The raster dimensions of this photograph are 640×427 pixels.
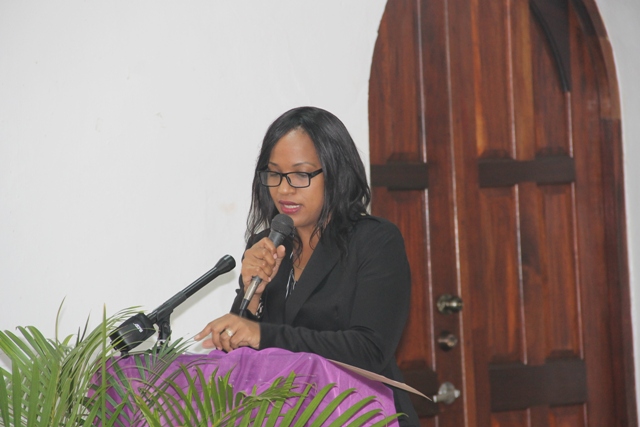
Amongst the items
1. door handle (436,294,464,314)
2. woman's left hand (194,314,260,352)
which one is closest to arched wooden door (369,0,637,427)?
door handle (436,294,464,314)

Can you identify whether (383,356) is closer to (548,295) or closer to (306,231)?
(306,231)

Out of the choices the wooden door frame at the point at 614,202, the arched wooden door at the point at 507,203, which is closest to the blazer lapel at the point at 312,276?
the arched wooden door at the point at 507,203

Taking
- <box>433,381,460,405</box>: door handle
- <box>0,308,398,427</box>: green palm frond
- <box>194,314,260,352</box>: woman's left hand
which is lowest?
<box>433,381,460,405</box>: door handle

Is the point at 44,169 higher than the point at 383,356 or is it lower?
higher

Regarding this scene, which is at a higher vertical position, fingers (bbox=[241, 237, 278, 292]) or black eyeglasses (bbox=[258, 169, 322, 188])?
black eyeglasses (bbox=[258, 169, 322, 188])

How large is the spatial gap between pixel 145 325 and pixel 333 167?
589 millimetres

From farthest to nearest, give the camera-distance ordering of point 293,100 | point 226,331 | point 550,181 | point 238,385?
point 550,181, point 293,100, point 226,331, point 238,385

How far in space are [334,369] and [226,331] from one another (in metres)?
0.25

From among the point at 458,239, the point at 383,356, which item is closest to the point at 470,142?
the point at 458,239

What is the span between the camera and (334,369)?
56.2 inches

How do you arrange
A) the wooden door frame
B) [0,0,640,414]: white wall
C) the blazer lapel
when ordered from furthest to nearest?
the wooden door frame → [0,0,640,414]: white wall → the blazer lapel

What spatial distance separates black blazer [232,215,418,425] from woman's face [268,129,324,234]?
0.27 ft

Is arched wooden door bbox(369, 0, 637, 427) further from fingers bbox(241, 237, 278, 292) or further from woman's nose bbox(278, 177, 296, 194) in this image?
fingers bbox(241, 237, 278, 292)

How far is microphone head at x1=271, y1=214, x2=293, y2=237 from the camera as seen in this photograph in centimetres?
173
